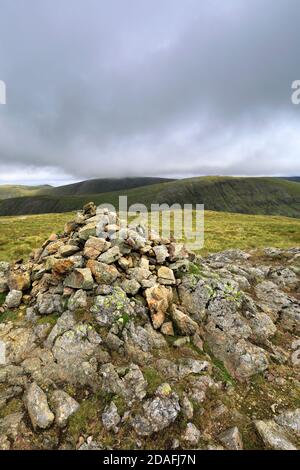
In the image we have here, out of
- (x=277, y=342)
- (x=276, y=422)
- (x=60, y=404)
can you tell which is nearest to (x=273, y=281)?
(x=277, y=342)

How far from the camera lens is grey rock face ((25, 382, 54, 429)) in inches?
307

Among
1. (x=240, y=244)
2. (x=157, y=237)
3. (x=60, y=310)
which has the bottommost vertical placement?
(x=240, y=244)

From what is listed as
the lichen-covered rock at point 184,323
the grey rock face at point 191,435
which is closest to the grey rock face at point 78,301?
the lichen-covered rock at point 184,323

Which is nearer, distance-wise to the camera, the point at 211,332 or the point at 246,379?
the point at 246,379

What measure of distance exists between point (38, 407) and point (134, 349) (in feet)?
12.0

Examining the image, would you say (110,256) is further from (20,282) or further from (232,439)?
(232,439)

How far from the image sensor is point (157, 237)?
15930 mm

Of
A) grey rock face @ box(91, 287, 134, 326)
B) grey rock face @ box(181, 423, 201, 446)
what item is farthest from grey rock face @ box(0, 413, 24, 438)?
grey rock face @ box(181, 423, 201, 446)

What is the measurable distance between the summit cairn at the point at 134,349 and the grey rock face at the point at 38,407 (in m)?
0.03

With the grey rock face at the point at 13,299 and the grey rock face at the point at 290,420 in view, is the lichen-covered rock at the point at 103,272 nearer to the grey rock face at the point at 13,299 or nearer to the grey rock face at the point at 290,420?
the grey rock face at the point at 13,299

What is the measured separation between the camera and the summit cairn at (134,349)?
793 cm

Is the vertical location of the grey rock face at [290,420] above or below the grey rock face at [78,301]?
below
